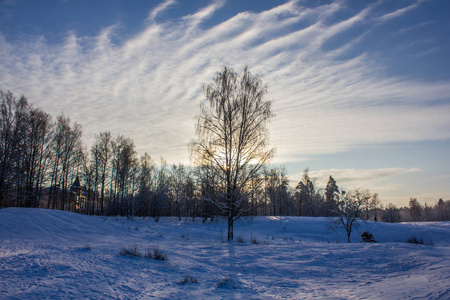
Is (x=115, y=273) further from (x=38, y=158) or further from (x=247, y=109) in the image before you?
(x=38, y=158)

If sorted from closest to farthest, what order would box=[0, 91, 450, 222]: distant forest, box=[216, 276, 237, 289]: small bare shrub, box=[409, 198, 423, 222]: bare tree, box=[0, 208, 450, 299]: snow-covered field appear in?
box=[0, 208, 450, 299]: snow-covered field, box=[216, 276, 237, 289]: small bare shrub, box=[0, 91, 450, 222]: distant forest, box=[409, 198, 423, 222]: bare tree

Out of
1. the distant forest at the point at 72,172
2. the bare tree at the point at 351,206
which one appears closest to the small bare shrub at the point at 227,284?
the distant forest at the point at 72,172

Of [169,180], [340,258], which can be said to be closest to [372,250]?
[340,258]

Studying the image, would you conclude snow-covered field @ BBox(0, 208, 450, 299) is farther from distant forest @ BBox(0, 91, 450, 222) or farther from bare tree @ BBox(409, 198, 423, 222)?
bare tree @ BBox(409, 198, 423, 222)

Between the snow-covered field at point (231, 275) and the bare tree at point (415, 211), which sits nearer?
the snow-covered field at point (231, 275)

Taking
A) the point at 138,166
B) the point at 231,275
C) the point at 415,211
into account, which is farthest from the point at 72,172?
the point at 415,211

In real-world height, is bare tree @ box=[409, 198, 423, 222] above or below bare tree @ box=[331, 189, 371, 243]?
below

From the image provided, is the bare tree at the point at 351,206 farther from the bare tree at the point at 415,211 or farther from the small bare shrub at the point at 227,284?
the bare tree at the point at 415,211

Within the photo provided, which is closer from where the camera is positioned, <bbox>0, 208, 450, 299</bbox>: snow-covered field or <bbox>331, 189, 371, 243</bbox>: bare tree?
<bbox>0, 208, 450, 299</bbox>: snow-covered field

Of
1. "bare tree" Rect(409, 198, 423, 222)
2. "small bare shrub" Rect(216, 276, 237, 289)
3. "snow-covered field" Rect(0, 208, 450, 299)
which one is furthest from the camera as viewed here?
"bare tree" Rect(409, 198, 423, 222)

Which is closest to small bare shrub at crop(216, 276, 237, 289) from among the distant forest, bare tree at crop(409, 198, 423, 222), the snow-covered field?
the snow-covered field

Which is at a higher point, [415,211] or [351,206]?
[351,206]

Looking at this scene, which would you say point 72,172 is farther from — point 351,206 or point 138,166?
point 351,206

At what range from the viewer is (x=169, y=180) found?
49.7 m
